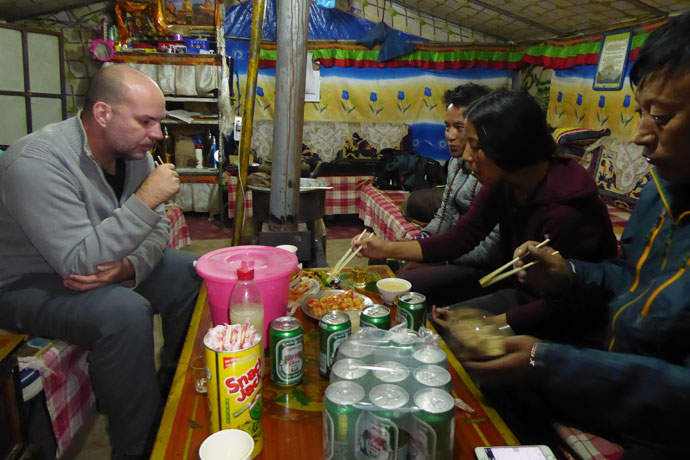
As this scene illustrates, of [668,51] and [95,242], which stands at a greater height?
[668,51]

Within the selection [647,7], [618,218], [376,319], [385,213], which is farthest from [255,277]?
[647,7]

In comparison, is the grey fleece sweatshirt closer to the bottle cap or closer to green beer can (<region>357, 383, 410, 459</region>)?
the bottle cap

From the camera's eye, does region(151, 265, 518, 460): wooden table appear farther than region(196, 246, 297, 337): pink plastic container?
No

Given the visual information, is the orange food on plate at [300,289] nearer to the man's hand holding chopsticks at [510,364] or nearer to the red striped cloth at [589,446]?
the man's hand holding chopsticks at [510,364]

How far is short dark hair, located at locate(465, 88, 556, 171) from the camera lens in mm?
1562

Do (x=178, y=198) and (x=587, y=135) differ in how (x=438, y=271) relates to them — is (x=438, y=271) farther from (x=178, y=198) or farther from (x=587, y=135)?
(x=178, y=198)

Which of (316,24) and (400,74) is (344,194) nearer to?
(400,74)

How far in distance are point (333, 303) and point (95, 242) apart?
0.87 meters

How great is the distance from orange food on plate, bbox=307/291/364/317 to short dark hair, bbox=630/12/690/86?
1020 millimetres

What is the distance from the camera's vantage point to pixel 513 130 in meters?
1.57

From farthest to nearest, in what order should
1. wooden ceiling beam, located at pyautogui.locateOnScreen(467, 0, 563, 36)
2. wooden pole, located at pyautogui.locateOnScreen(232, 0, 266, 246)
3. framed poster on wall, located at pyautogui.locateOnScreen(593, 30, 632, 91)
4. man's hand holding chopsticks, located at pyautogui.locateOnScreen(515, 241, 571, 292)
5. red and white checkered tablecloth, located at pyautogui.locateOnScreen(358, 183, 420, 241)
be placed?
1. wooden ceiling beam, located at pyautogui.locateOnScreen(467, 0, 563, 36)
2. framed poster on wall, located at pyautogui.locateOnScreen(593, 30, 632, 91)
3. red and white checkered tablecloth, located at pyautogui.locateOnScreen(358, 183, 420, 241)
4. wooden pole, located at pyautogui.locateOnScreen(232, 0, 266, 246)
5. man's hand holding chopsticks, located at pyautogui.locateOnScreen(515, 241, 571, 292)

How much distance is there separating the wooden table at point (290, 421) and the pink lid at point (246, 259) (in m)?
0.27

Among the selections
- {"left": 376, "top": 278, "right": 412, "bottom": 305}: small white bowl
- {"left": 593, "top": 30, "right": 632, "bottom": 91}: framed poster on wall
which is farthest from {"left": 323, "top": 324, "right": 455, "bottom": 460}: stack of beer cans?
{"left": 593, "top": 30, "right": 632, "bottom": 91}: framed poster on wall

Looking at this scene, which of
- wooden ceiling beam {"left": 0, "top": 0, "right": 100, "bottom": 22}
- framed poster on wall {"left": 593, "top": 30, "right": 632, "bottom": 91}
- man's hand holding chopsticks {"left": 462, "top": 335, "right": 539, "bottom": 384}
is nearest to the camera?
man's hand holding chopsticks {"left": 462, "top": 335, "right": 539, "bottom": 384}
